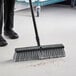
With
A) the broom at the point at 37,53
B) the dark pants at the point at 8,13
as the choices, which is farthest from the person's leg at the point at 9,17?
the broom at the point at 37,53

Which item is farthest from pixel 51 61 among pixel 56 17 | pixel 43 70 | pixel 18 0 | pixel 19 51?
pixel 18 0

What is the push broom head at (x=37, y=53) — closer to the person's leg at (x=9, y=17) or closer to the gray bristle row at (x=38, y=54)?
the gray bristle row at (x=38, y=54)

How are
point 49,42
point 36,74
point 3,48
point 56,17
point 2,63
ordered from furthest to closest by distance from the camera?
point 56,17, point 49,42, point 3,48, point 2,63, point 36,74

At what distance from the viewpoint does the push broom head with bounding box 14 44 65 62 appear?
1525 millimetres

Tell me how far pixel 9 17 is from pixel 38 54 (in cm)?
62

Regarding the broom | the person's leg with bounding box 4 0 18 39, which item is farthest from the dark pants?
the broom

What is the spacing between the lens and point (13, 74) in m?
1.44

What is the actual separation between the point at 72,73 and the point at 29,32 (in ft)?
3.03

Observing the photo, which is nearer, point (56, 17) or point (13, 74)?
point (13, 74)

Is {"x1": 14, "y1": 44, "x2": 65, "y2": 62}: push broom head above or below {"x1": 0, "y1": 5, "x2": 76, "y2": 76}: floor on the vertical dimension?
above

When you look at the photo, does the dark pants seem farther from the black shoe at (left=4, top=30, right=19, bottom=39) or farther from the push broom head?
the push broom head

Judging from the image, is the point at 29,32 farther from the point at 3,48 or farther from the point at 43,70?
the point at 43,70

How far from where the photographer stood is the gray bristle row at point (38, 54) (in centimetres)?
153

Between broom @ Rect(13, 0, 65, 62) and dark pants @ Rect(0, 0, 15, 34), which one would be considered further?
dark pants @ Rect(0, 0, 15, 34)
